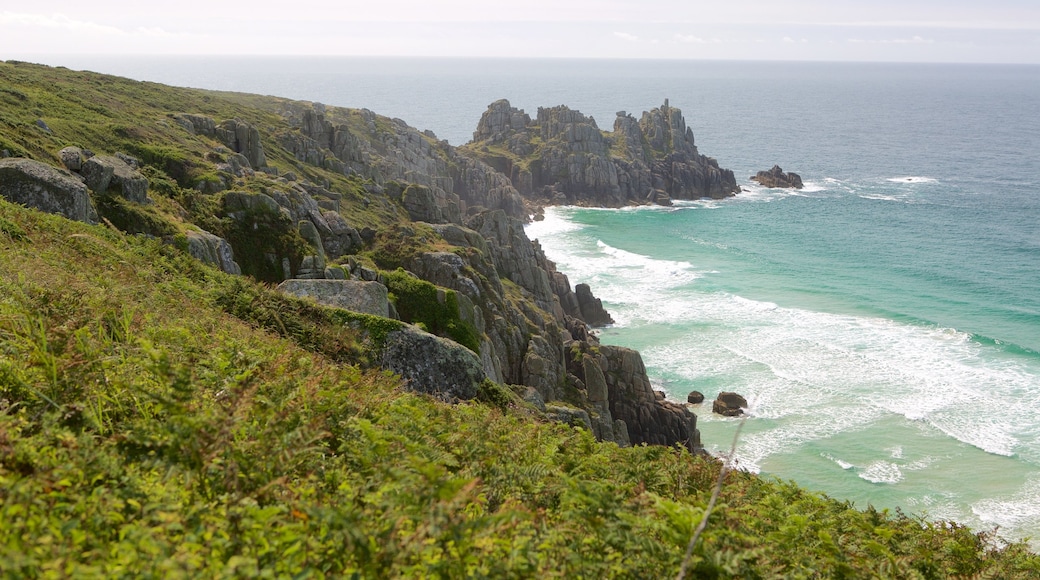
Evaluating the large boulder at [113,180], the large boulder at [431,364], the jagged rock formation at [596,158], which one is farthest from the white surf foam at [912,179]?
the large boulder at [113,180]

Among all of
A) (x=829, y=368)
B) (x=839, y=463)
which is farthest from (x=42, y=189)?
(x=829, y=368)

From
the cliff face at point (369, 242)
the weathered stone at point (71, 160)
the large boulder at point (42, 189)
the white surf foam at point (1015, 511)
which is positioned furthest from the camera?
the white surf foam at point (1015, 511)

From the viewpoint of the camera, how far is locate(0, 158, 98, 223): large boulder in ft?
72.6

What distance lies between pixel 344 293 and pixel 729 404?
31592mm

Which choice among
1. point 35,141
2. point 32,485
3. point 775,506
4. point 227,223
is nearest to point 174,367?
point 32,485

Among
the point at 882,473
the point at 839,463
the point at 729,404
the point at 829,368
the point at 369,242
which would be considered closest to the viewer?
the point at 882,473

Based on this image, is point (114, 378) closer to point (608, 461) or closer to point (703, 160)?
point (608, 461)

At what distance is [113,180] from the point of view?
92.6ft

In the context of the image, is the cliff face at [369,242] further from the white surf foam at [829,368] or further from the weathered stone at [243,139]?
the white surf foam at [829,368]

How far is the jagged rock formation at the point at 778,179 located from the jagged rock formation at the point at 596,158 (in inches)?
389

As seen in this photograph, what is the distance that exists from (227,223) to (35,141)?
919 centimetres

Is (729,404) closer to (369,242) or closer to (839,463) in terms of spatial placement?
(839,463)

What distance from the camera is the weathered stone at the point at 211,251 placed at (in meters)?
26.5

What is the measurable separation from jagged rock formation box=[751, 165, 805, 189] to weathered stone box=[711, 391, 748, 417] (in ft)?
315
